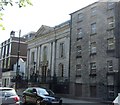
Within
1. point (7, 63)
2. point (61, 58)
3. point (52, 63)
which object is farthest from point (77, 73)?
point (7, 63)

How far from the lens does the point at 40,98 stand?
784 inches

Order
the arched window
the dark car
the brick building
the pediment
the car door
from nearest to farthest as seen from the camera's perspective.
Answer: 1. the dark car
2. the car door
3. the brick building
4. the arched window
5. the pediment

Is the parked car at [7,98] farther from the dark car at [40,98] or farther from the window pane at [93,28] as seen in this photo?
the window pane at [93,28]

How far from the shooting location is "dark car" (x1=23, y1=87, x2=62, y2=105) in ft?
64.4

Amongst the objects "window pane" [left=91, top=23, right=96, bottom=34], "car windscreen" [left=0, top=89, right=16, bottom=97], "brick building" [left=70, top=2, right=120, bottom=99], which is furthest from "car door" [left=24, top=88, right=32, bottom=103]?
"window pane" [left=91, top=23, right=96, bottom=34]

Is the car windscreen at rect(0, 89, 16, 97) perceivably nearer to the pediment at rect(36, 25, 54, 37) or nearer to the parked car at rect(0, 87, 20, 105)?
the parked car at rect(0, 87, 20, 105)

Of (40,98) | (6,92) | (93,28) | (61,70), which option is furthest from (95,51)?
(6,92)

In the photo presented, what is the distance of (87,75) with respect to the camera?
3300 centimetres

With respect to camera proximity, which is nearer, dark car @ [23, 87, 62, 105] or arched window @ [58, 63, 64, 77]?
dark car @ [23, 87, 62, 105]

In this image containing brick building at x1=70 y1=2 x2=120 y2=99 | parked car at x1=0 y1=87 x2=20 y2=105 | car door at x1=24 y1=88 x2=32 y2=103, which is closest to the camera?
parked car at x1=0 y1=87 x2=20 y2=105

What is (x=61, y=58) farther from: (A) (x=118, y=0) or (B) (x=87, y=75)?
(A) (x=118, y=0)

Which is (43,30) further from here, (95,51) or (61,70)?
(95,51)

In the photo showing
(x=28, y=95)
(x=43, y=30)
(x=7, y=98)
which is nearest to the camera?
(x=7, y=98)

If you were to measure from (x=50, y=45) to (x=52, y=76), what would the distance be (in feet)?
18.6
